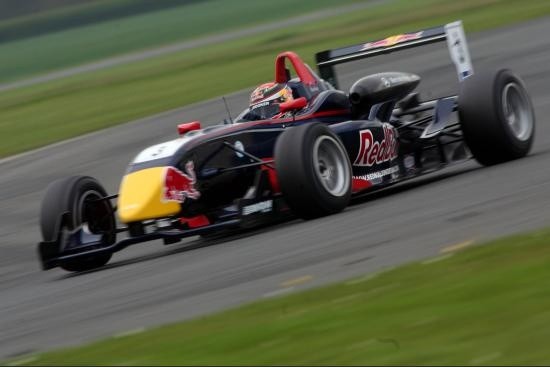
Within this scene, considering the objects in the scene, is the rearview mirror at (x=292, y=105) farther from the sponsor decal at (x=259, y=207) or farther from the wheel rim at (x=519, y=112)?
the wheel rim at (x=519, y=112)

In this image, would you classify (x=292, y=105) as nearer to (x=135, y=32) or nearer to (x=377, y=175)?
(x=377, y=175)

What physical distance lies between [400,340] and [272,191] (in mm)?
4791

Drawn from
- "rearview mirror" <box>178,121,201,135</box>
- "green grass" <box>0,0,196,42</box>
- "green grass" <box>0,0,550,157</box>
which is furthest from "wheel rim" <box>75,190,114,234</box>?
"green grass" <box>0,0,196,42</box>

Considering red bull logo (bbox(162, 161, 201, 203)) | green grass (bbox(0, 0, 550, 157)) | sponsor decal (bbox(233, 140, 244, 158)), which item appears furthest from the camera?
green grass (bbox(0, 0, 550, 157))

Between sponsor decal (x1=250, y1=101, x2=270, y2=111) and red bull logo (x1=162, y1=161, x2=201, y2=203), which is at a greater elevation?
sponsor decal (x1=250, y1=101, x2=270, y2=111)

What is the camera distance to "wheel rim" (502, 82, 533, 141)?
1173cm

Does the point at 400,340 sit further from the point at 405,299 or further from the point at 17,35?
the point at 17,35

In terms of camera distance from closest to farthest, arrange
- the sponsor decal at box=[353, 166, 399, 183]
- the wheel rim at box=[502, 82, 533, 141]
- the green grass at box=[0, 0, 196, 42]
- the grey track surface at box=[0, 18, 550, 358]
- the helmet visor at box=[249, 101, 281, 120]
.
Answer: the grey track surface at box=[0, 18, 550, 358] < the sponsor decal at box=[353, 166, 399, 183] < the helmet visor at box=[249, 101, 281, 120] < the wheel rim at box=[502, 82, 533, 141] < the green grass at box=[0, 0, 196, 42]

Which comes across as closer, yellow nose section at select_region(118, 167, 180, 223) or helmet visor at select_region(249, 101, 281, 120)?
yellow nose section at select_region(118, 167, 180, 223)

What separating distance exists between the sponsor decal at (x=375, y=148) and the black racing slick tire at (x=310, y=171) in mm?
638

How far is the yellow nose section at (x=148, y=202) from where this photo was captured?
9766mm

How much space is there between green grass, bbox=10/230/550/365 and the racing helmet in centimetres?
431

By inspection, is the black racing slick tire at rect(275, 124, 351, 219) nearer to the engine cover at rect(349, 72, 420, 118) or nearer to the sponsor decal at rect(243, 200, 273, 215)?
the sponsor decal at rect(243, 200, 273, 215)

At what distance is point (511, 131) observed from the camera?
11.4 metres
